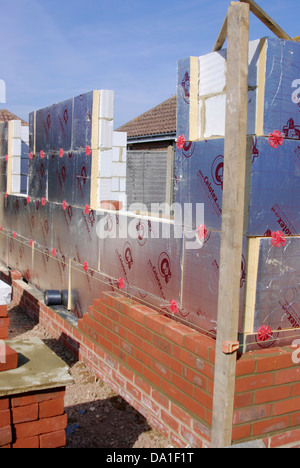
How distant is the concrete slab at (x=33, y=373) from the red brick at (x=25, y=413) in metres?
0.15

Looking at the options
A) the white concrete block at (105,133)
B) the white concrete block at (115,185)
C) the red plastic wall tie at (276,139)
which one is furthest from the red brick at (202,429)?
the white concrete block at (115,185)

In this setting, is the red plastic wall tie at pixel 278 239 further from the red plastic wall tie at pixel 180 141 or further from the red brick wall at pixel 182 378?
the red plastic wall tie at pixel 180 141

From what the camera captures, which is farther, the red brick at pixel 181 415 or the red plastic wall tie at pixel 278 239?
the red brick at pixel 181 415

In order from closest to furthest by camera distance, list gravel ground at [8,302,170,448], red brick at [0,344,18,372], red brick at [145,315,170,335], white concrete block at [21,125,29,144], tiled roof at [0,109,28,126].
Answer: red brick at [0,344,18,372] → gravel ground at [8,302,170,448] → red brick at [145,315,170,335] → white concrete block at [21,125,29,144] → tiled roof at [0,109,28,126]

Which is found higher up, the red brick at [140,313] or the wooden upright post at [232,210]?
the wooden upright post at [232,210]

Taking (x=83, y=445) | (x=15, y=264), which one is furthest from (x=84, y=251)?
(x=15, y=264)

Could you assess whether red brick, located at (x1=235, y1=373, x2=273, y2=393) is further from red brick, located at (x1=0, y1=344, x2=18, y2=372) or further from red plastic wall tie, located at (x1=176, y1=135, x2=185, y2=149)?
red plastic wall tie, located at (x1=176, y1=135, x2=185, y2=149)

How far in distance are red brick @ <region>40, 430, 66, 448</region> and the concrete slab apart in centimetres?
38

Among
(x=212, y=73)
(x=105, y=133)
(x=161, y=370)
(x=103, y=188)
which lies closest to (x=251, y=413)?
(x=161, y=370)

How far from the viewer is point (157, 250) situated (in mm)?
4719

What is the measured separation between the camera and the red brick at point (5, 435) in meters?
3.06

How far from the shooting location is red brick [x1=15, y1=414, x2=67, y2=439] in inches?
124

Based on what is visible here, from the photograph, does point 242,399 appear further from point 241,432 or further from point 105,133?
point 105,133

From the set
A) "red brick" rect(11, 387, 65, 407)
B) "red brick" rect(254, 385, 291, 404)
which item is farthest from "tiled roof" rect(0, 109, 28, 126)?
"red brick" rect(254, 385, 291, 404)
